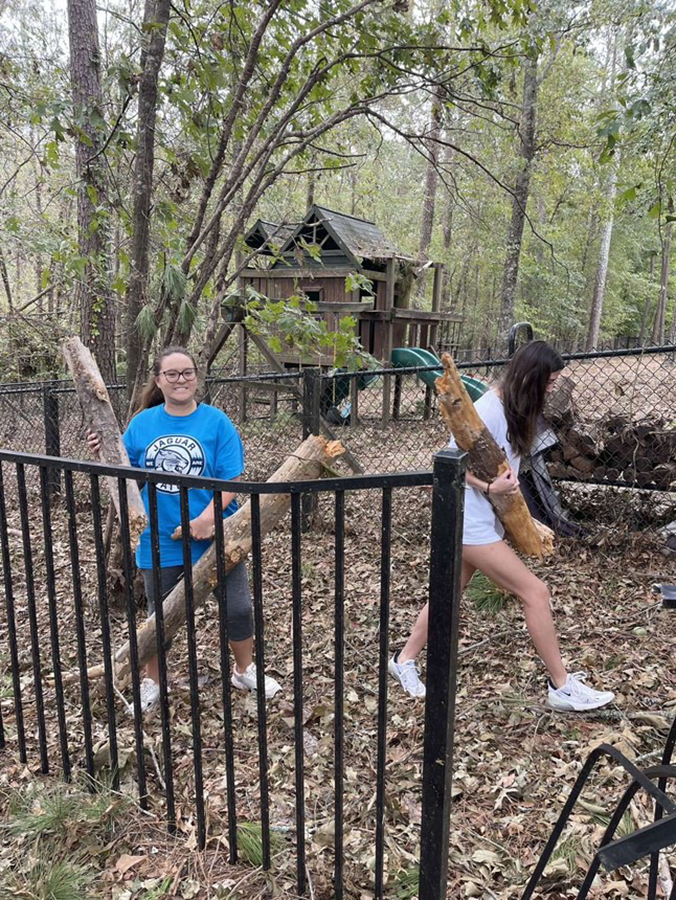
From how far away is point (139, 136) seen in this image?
364 centimetres

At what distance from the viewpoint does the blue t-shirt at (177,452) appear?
2.71 metres

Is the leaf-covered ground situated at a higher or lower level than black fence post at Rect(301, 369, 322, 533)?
lower

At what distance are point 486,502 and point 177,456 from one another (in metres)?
1.48

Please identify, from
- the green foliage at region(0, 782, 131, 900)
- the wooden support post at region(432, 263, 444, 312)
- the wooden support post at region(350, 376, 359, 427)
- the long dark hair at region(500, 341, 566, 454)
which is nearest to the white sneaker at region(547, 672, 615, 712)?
the long dark hair at region(500, 341, 566, 454)

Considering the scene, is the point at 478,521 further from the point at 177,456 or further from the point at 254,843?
the point at 254,843

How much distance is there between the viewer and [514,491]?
2625 mm

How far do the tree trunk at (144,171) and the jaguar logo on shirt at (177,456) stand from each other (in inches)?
56.3

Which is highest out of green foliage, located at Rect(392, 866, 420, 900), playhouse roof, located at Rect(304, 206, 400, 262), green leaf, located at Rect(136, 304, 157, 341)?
playhouse roof, located at Rect(304, 206, 400, 262)

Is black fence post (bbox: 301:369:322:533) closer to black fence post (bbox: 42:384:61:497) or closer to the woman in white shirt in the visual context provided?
the woman in white shirt

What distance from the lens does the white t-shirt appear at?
2.64m

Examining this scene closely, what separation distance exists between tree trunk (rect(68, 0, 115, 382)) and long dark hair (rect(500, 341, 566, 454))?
107 inches

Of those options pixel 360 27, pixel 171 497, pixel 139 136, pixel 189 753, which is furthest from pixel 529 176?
pixel 189 753

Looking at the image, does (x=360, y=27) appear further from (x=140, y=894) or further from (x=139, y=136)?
(x=140, y=894)

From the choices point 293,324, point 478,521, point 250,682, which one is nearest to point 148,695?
point 250,682
